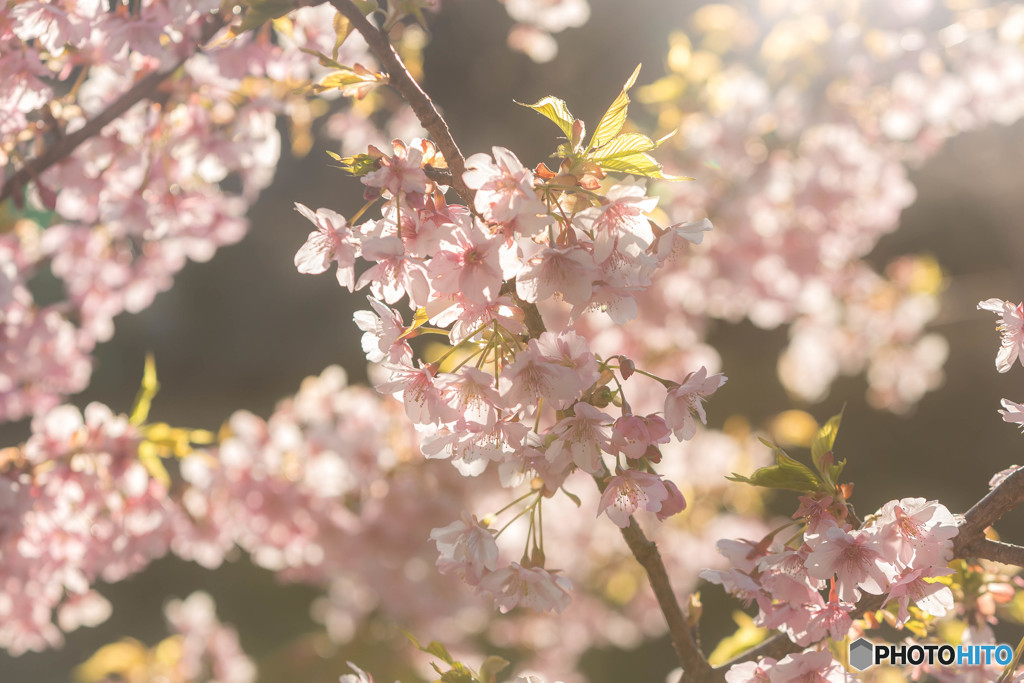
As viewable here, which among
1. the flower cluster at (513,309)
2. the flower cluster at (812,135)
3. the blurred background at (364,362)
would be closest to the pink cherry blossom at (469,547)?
the flower cluster at (513,309)

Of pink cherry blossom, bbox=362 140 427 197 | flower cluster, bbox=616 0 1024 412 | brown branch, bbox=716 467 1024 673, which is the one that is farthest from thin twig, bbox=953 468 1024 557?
flower cluster, bbox=616 0 1024 412

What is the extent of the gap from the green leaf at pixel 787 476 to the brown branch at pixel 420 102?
37cm

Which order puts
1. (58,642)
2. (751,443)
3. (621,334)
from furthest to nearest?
(621,334) < (751,443) < (58,642)

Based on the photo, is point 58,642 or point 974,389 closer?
point 58,642

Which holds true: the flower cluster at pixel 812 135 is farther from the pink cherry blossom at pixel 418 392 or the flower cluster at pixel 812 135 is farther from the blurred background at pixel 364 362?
the pink cherry blossom at pixel 418 392

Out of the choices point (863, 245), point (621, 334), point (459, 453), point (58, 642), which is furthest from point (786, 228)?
point (58, 642)

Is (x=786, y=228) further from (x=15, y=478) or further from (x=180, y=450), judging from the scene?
(x=15, y=478)

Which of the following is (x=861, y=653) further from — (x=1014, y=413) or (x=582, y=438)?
(x=582, y=438)

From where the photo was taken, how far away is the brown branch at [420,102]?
0.68 m

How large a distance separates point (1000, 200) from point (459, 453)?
170 inches

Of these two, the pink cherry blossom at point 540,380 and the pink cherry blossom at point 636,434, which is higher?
the pink cherry blossom at point 540,380

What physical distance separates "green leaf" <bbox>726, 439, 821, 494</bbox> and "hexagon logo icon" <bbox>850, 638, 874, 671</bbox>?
12.3 inches

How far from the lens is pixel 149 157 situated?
1.40m

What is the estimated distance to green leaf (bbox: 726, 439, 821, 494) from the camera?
69 cm
